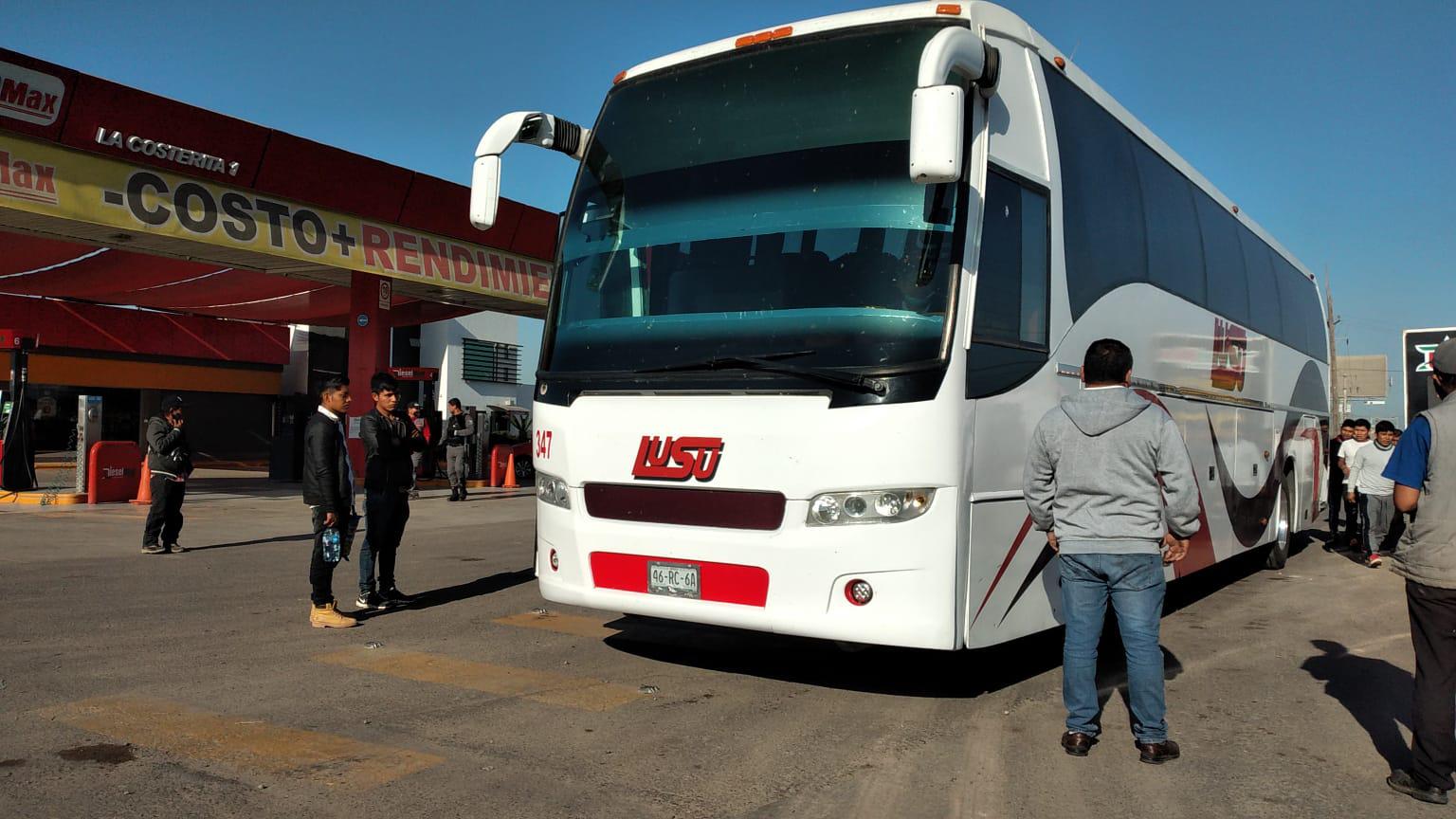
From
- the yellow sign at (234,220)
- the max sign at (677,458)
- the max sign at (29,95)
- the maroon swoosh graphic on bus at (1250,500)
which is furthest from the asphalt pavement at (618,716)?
the max sign at (29,95)

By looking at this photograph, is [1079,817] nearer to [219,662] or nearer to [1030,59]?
[1030,59]

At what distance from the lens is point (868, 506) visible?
201 inches

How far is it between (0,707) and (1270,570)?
12.2 meters

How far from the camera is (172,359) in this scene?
108ft

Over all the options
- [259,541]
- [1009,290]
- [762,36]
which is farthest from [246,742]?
[259,541]

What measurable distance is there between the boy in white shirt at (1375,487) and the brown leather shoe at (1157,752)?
34.1 ft

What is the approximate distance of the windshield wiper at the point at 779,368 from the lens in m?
5.07

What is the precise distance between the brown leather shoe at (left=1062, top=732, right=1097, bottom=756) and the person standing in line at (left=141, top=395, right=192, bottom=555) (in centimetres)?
1033

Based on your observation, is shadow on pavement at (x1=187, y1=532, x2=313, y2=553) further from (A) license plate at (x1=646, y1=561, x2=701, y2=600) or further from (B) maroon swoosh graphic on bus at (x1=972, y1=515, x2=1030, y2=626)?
(B) maroon swoosh graphic on bus at (x1=972, y1=515, x2=1030, y2=626)

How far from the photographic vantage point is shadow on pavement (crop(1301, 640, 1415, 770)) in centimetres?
520

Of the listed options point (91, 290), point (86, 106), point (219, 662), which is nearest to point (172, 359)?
point (91, 290)

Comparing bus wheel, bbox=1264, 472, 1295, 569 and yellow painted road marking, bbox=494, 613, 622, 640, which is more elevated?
bus wheel, bbox=1264, 472, 1295, 569

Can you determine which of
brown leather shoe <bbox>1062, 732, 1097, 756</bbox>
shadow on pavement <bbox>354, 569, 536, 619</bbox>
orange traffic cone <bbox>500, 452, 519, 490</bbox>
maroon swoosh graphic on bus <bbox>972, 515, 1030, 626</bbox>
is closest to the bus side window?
maroon swoosh graphic on bus <bbox>972, 515, 1030, 626</bbox>

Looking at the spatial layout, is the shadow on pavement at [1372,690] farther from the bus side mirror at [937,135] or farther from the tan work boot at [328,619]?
the tan work boot at [328,619]
